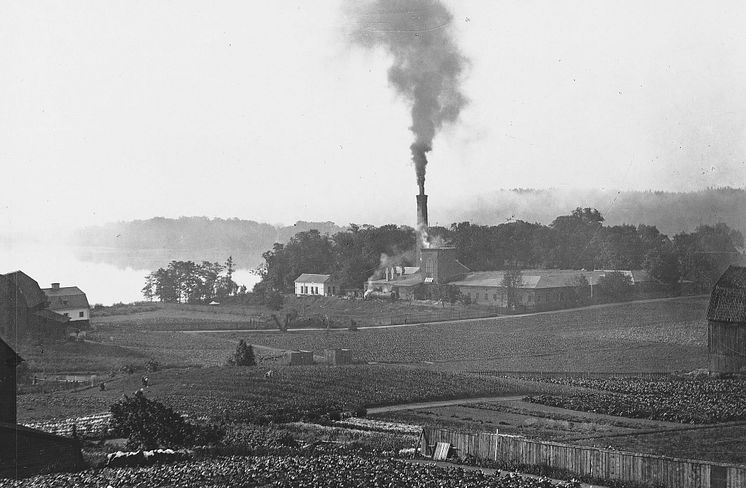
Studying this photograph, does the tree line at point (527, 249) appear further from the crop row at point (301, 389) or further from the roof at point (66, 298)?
the crop row at point (301, 389)

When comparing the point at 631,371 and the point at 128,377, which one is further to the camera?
the point at 631,371

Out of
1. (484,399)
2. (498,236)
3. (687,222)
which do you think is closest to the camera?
(484,399)

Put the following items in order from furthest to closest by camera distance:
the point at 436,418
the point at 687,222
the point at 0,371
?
the point at 687,222 → the point at 436,418 → the point at 0,371

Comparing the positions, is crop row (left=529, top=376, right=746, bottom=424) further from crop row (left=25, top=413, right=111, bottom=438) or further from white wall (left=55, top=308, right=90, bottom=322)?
white wall (left=55, top=308, right=90, bottom=322)

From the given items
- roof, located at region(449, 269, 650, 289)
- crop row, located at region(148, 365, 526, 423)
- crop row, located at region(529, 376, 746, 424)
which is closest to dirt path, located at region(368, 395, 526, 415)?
crop row, located at region(148, 365, 526, 423)

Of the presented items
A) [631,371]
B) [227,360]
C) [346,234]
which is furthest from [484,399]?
[346,234]

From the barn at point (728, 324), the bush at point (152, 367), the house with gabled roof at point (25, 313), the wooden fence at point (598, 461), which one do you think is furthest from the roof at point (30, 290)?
the barn at point (728, 324)

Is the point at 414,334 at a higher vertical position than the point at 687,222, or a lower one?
lower

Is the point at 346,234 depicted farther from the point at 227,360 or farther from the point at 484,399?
the point at 484,399

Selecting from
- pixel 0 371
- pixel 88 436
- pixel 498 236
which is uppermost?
pixel 498 236
